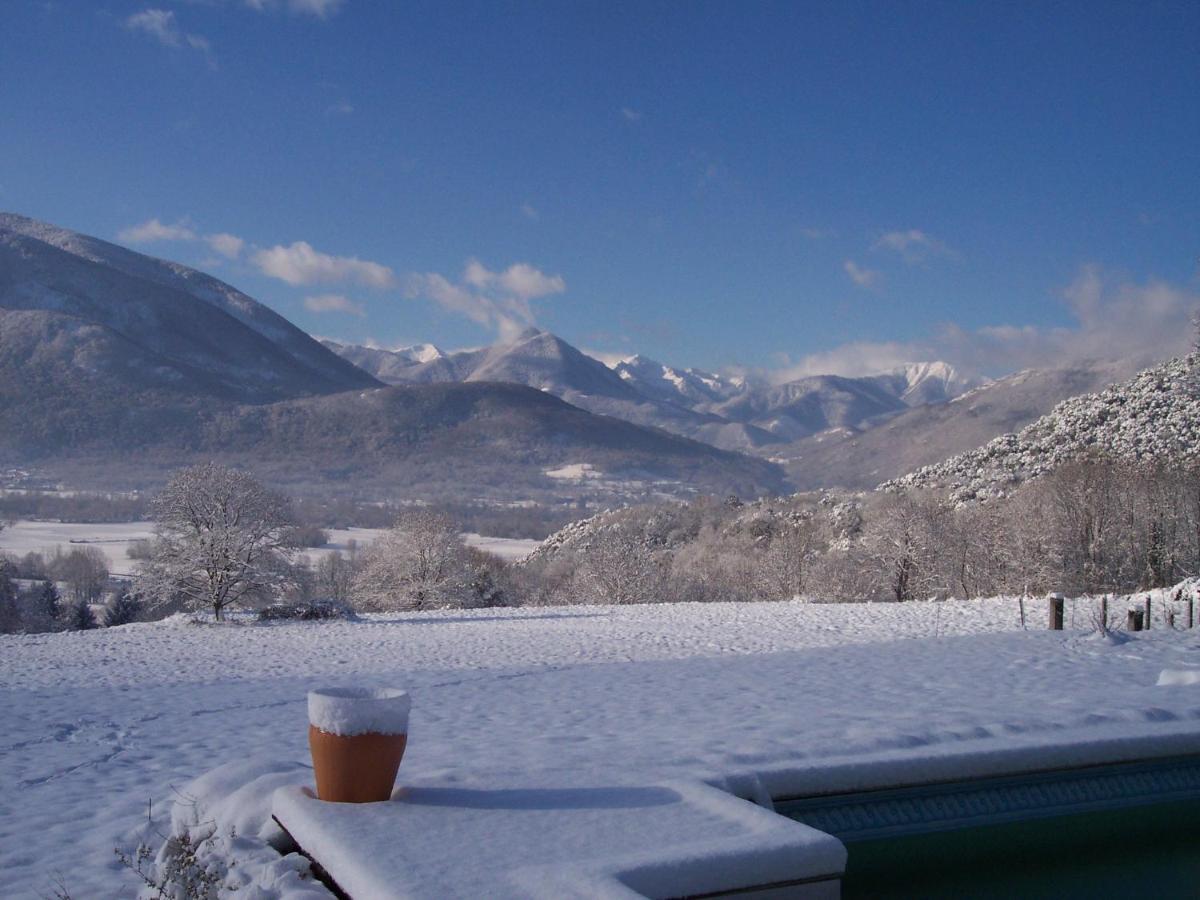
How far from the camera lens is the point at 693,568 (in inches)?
2088

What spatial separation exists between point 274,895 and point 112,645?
798 inches

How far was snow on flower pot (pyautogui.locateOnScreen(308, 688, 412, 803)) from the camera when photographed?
16.7 feet

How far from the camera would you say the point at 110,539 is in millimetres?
98062

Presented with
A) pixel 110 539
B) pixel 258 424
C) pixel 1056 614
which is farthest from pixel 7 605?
pixel 258 424

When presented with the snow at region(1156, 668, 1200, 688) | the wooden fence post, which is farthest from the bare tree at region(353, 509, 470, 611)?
the snow at region(1156, 668, 1200, 688)

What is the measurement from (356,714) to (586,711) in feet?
18.7

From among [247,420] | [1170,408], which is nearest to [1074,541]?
[1170,408]

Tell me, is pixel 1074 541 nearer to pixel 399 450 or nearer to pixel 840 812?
pixel 840 812

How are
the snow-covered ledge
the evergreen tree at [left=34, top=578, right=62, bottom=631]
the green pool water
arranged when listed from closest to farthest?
the snow-covered ledge
the green pool water
the evergreen tree at [left=34, top=578, right=62, bottom=631]

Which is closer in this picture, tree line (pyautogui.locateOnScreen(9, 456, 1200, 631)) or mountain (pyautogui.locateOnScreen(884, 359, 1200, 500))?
tree line (pyautogui.locateOnScreen(9, 456, 1200, 631))

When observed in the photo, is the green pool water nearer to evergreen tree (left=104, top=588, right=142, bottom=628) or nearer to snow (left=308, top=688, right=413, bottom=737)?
snow (left=308, top=688, right=413, bottom=737)

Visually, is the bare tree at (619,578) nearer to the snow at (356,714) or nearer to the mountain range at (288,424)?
the snow at (356,714)

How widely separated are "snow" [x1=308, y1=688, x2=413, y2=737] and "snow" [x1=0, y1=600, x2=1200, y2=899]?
0.71 meters

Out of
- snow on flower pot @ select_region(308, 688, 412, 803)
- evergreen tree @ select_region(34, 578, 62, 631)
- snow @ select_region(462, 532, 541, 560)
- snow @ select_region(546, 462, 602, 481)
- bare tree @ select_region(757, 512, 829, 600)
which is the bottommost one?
evergreen tree @ select_region(34, 578, 62, 631)
